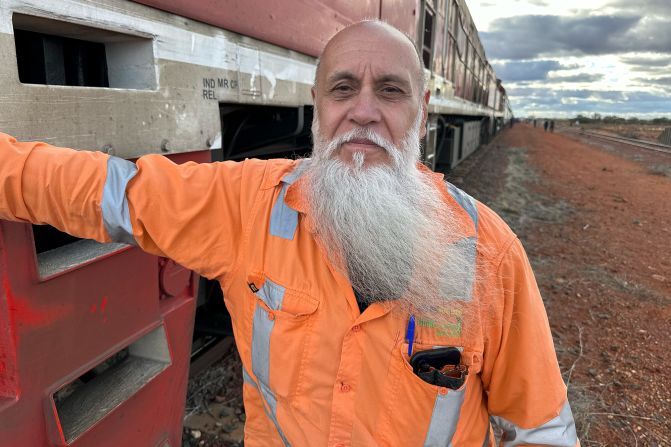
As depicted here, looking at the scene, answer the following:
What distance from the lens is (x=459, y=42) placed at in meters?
9.32

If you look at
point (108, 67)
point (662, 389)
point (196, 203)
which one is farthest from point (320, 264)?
point (662, 389)

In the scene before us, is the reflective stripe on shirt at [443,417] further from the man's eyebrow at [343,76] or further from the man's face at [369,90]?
the man's eyebrow at [343,76]

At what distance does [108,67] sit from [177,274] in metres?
0.74

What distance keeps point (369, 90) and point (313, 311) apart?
0.75m

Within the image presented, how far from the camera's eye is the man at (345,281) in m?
1.24

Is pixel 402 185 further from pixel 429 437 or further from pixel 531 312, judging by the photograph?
pixel 429 437

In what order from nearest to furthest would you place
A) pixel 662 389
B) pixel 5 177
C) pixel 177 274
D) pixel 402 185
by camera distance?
pixel 5 177 < pixel 402 185 < pixel 177 274 < pixel 662 389

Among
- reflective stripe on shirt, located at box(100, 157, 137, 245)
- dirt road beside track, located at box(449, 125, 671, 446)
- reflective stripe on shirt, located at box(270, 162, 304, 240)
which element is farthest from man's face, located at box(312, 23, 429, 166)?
dirt road beside track, located at box(449, 125, 671, 446)

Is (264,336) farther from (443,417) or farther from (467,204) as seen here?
(467,204)

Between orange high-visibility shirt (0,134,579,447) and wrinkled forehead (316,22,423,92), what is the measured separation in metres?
0.45

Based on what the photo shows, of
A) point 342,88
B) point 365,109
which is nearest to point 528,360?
point 365,109

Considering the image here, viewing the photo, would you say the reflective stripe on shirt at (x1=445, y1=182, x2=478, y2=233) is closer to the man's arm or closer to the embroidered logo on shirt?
the embroidered logo on shirt

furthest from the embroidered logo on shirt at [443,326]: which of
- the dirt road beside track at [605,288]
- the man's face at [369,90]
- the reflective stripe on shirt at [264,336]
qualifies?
the dirt road beside track at [605,288]

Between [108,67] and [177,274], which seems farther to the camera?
[177,274]
